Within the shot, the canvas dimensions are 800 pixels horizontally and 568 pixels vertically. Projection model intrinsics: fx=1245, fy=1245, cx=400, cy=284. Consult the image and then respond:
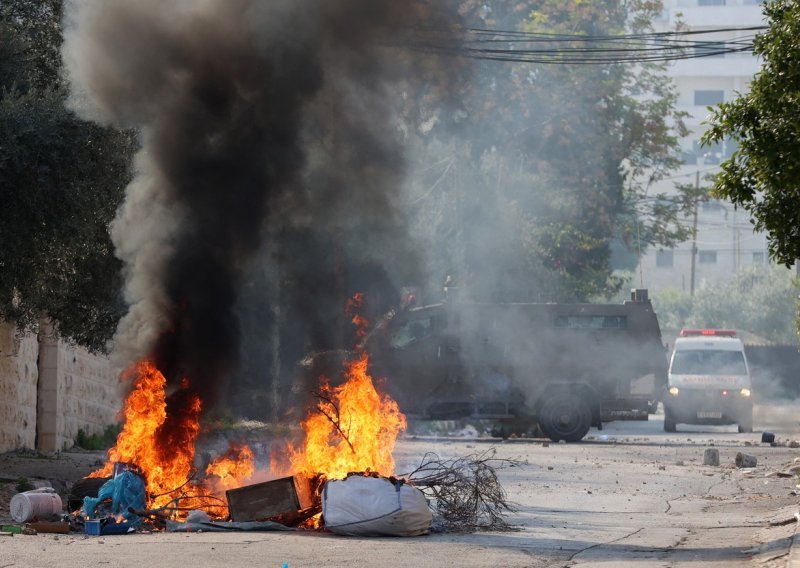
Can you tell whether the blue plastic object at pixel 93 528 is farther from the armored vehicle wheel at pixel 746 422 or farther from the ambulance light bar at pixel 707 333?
the ambulance light bar at pixel 707 333

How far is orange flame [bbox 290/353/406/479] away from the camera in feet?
37.5

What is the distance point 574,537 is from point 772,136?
3697mm

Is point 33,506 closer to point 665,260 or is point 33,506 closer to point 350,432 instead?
point 350,432

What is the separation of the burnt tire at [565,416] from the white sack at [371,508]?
13194 mm

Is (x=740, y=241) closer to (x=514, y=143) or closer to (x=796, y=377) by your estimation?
(x=796, y=377)

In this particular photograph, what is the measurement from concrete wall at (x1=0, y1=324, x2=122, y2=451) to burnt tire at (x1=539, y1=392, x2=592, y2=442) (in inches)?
311

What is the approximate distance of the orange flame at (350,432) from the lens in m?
11.4

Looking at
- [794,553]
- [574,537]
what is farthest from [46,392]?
[794,553]

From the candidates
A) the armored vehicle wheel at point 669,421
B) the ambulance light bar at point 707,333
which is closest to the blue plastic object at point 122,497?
the armored vehicle wheel at point 669,421

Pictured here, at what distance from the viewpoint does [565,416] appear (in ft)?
76.8

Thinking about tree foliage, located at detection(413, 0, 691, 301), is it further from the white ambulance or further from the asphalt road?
the asphalt road

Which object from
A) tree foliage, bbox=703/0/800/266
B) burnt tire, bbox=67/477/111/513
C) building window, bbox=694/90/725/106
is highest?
building window, bbox=694/90/725/106

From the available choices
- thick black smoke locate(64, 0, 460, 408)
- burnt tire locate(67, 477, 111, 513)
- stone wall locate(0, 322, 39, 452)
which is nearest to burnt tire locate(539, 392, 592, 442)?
stone wall locate(0, 322, 39, 452)

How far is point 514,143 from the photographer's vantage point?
34.6 meters
